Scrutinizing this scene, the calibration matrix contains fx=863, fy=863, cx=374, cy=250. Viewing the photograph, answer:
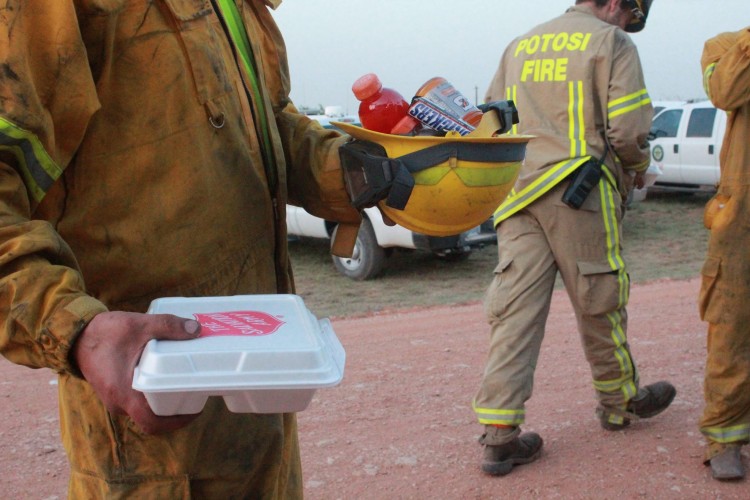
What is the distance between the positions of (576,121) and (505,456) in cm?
166

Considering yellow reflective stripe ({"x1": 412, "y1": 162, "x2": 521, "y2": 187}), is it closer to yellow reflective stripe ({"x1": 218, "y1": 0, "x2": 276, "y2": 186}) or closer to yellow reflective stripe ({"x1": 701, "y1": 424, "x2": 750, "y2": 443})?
yellow reflective stripe ({"x1": 218, "y1": 0, "x2": 276, "y2": 186})

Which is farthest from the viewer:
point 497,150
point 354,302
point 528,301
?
point 354,302

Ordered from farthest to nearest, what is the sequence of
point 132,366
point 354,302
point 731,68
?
point 354,302, point 731,68, point 132,366

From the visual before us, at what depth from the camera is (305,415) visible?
4.89 m

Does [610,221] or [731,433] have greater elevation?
[610,221]

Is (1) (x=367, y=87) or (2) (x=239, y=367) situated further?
(1) (x=367, y=87)

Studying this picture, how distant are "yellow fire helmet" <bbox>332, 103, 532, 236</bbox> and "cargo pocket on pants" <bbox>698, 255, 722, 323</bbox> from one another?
1.99 metres

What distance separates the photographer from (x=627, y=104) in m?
4.12

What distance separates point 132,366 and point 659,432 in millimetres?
3702

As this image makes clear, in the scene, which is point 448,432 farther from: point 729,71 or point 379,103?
point 379,103

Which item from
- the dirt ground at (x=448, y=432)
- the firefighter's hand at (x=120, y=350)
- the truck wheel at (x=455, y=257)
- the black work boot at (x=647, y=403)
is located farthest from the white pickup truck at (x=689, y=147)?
the firefighter's hand at (x=120, y=350)

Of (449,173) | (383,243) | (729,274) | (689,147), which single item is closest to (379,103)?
(449,173)

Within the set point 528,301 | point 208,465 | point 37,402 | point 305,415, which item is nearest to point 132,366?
point 208,465

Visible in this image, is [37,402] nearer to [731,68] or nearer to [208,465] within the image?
[208,465]
